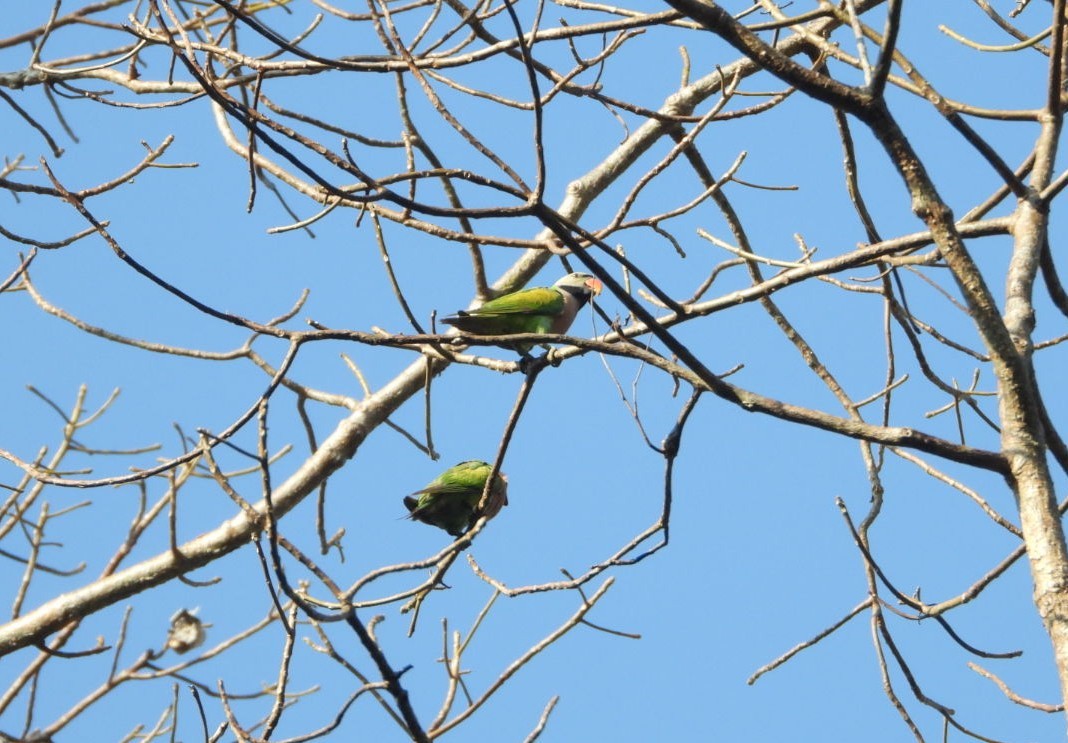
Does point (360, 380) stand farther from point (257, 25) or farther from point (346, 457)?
point (257, 25)

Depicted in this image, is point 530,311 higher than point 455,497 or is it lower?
higher

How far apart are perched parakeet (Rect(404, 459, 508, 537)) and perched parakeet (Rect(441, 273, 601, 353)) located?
75 centimetres

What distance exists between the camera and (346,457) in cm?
520

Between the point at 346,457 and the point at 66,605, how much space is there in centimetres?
136

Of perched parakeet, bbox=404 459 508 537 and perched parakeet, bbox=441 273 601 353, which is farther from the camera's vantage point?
perched parakeet, bbox=404 459 508 537

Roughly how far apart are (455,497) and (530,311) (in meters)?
1.04

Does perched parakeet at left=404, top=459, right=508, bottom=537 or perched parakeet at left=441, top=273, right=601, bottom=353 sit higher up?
perched parakeet at left=441, top=273, right=601, bottom=353

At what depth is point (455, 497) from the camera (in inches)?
234

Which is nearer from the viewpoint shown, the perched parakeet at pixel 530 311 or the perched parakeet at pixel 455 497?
the perched parakeet at pixel 530 311

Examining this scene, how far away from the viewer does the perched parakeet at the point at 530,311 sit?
5400 mm

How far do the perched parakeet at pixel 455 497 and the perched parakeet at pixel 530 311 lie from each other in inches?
29.6

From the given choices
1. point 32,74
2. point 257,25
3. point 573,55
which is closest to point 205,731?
point 257,25

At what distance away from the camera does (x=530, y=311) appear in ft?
19.0

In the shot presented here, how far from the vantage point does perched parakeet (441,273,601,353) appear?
17.7 feet
